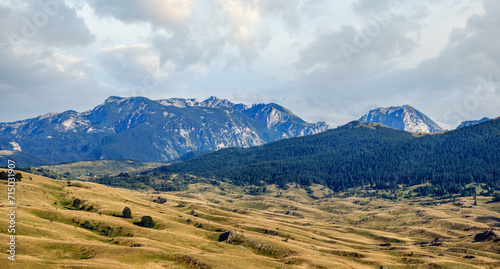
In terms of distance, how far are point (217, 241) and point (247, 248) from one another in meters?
12.6

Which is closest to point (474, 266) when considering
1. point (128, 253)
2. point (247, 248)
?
point (247, 248)

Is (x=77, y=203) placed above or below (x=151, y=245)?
above

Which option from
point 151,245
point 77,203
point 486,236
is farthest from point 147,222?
point 486,236

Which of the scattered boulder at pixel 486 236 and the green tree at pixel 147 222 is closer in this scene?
the green tree at pixel 147 222

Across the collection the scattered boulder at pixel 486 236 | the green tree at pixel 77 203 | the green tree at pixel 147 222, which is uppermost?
the green tree at pixel 77 203

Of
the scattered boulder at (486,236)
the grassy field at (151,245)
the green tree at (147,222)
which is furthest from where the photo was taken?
the scattered boulder at (486,236)

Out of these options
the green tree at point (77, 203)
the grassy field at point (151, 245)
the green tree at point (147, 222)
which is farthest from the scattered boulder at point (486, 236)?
the green tree at point (77, 203)

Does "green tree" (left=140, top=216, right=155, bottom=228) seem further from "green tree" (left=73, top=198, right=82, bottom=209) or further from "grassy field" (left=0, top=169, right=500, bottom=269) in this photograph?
"green tree" (left=73, top=198, right=82, bottom=209)

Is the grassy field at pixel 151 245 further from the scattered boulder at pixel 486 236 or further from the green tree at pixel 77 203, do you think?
the scattered boulder at pixel 486 236

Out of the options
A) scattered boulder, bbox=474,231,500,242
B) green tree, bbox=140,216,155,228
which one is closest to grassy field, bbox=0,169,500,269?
scattered boulder, bbox=474,231,500,242

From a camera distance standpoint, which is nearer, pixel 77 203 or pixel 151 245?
pixel 151 245

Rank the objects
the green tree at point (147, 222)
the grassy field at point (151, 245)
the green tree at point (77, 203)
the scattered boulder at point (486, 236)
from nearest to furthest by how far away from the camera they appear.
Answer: the grassy field at point (151, 245)
the green tree at point (147, 222)
the scattered boulder at point (486, 236)
the green tree at point (77, 203)

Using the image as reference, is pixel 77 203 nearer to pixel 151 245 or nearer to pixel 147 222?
pixel 147 222

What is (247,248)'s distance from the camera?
104750 mm
